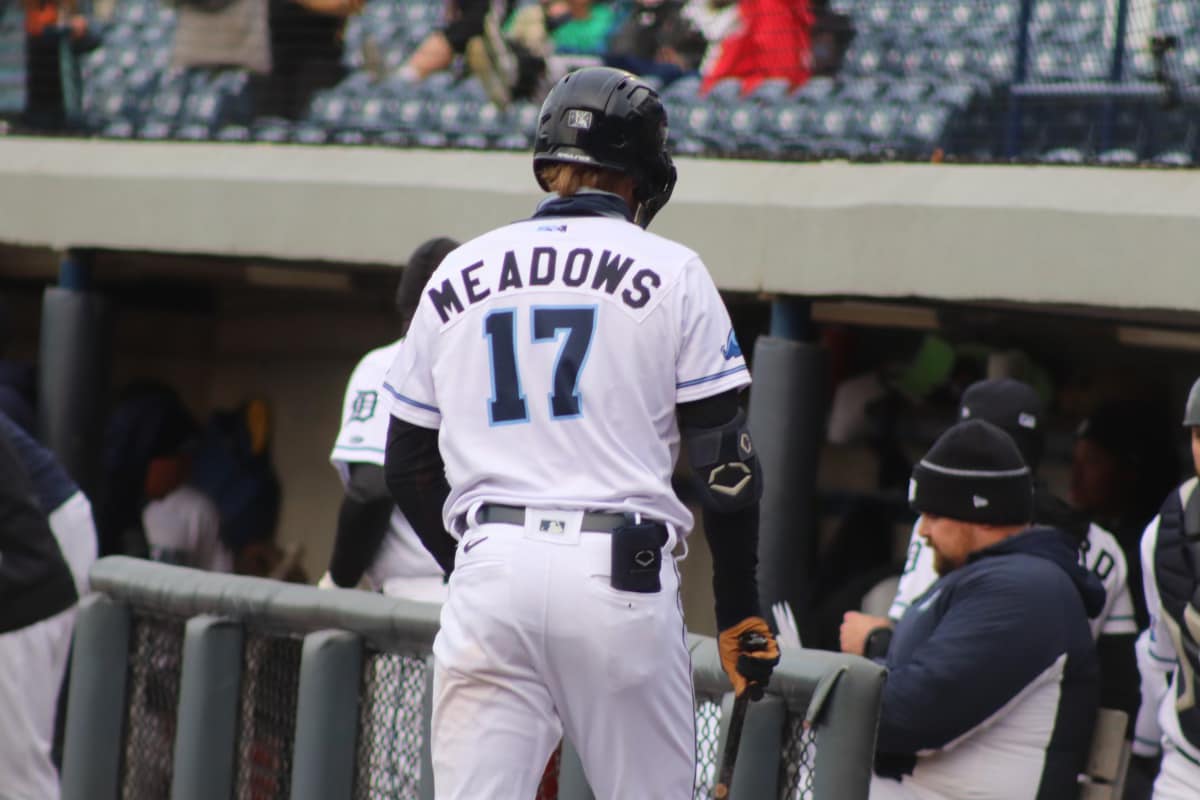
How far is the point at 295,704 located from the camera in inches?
173

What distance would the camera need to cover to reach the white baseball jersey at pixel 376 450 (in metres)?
4.99

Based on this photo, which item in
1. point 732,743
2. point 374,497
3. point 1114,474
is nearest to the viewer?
point 732,743

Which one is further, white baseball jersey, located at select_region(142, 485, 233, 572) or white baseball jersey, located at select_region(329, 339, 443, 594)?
white baseball jersey, located at select_region(142, 485, 233, 572)

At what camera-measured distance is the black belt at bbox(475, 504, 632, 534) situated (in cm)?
301

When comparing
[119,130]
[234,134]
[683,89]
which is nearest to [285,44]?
[234,134]

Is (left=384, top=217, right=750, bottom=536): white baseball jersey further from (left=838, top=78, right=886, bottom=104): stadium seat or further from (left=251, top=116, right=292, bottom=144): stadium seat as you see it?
(left=251, top=116, right=292, bottom=144): stadium seat

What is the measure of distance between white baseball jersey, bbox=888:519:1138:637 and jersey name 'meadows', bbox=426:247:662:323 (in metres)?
2.00

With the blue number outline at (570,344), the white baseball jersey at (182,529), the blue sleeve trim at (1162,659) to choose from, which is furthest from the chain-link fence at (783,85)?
the blue number outline at (570,344)

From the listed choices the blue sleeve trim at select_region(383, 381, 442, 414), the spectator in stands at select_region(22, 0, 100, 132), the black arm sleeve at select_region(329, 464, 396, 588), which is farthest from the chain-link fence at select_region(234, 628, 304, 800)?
the spectator in stands at select_region(22, 0, 100, 132)

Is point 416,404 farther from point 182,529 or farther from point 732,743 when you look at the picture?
point 182,529

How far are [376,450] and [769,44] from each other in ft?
9.98

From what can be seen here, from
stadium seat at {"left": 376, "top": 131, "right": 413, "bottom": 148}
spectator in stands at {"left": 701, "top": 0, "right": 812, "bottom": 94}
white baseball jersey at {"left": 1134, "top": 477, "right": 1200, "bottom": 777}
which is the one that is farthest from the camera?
stadium seat at {"left": 376, "top": 131, "right": 413, "bottom": 148}

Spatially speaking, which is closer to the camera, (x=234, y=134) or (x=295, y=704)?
(x=295, y=704)

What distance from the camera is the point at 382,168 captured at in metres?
7.54
